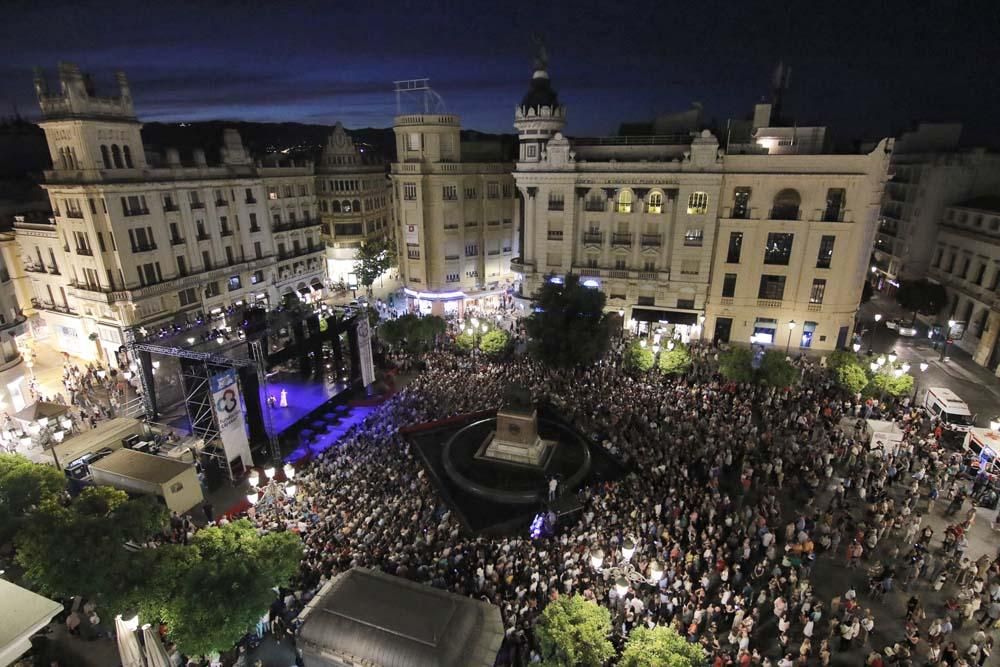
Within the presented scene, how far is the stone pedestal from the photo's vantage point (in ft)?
87.3

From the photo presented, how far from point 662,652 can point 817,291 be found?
36498 mm

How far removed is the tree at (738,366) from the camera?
106 ft

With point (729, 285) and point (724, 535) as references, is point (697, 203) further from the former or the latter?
point (724, 535)

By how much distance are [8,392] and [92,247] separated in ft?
37.1

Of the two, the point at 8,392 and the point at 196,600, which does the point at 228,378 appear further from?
the point at 8,392

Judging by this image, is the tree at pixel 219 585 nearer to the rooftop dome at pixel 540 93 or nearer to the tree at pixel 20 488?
the tree at pixel 20 488

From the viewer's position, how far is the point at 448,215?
171 ft

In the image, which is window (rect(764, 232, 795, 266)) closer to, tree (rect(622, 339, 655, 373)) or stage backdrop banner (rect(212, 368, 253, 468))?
tree (rect(622, 339, 655, 373))

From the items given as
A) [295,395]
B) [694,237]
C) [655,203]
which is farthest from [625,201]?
[295,395]

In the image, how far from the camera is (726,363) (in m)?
32.9

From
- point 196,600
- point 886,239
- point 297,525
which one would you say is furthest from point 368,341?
point 886,239

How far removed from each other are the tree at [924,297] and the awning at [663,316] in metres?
20.0

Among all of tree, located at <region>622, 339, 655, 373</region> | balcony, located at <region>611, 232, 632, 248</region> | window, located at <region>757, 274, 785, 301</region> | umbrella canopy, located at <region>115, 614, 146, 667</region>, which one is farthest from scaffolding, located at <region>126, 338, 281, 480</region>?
window, located at <region>757, 274, 785, 301</region>

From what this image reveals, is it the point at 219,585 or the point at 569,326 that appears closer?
the point at 219,585
